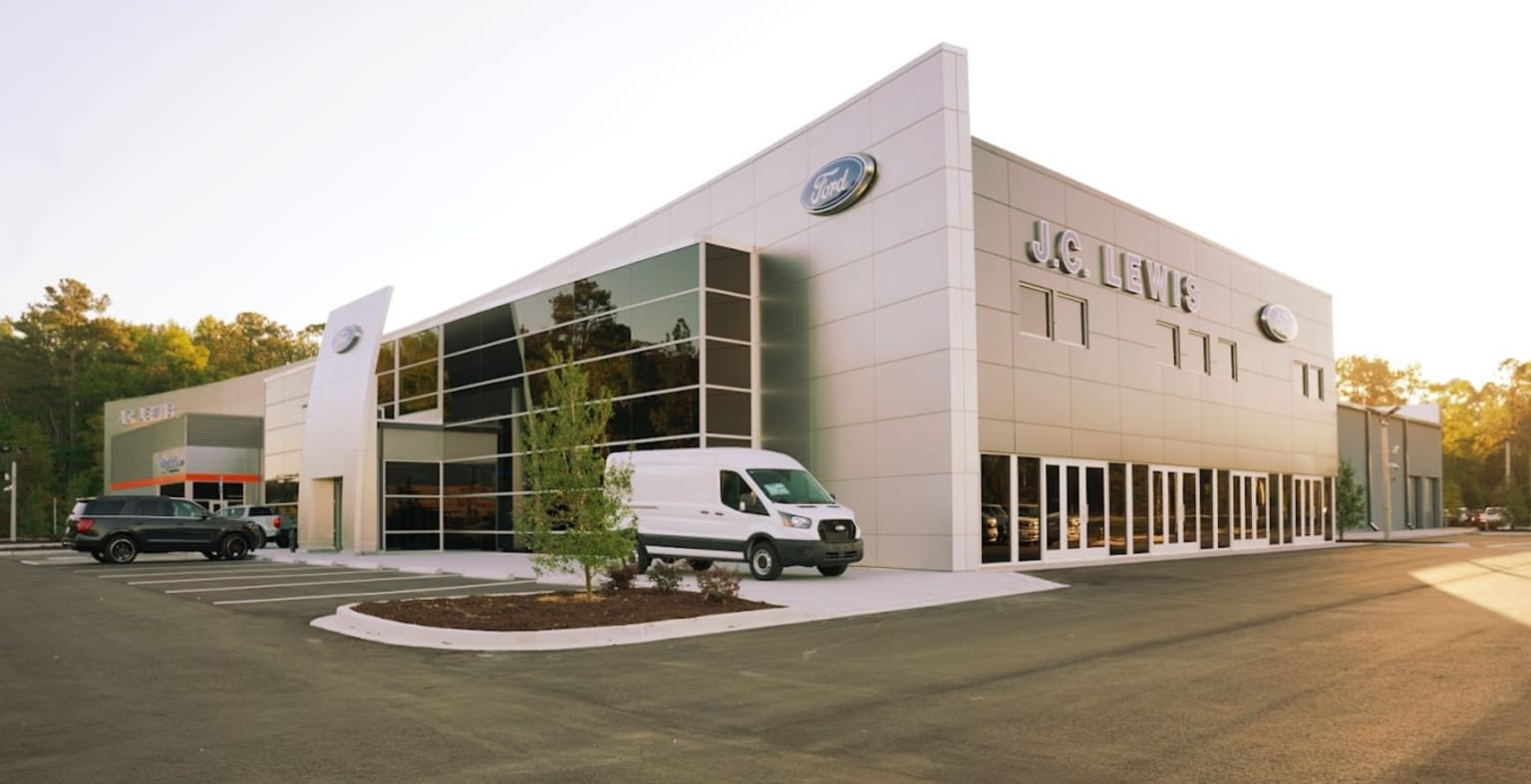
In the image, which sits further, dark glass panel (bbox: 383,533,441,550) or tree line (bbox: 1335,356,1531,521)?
tree line (bbox: 1335,356,1531,521)

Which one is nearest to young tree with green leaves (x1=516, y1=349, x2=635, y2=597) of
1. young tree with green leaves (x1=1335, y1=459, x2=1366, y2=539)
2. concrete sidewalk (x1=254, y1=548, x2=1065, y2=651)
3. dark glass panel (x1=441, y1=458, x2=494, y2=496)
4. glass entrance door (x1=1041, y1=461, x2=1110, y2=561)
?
concrete sidewalk (x1=254, y1=548, x2=1065, y2=651)

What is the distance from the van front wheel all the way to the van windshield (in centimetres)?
87

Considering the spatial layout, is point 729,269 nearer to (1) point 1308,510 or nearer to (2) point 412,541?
(2) point 412,541

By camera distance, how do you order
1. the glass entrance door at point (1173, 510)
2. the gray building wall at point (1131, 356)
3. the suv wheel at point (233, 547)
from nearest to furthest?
the gray building wall at point (1131, 356) → the glass entrance door at point (1173, 510) → the suv wheel at point (233, 547)

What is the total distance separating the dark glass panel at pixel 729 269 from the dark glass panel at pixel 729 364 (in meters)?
1.44

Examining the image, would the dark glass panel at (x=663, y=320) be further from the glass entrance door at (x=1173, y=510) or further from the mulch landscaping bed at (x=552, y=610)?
the glass entrance door at (x=1173, y=510)

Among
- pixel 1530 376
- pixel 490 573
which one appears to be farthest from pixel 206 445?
pixel 1530 376

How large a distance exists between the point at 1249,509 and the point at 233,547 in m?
30.8

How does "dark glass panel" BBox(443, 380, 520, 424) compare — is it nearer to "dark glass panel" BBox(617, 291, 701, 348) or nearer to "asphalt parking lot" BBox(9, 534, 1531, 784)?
"dark glass panel" BBox(617, 291, 701, 348)

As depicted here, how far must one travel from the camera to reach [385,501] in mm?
33469

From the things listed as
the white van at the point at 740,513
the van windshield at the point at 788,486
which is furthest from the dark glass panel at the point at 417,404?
the van windshield at the point at 788,486

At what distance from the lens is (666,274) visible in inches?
1051

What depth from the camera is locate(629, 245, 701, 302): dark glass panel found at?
1025 inches

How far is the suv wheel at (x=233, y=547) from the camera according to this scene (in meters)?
30.8
